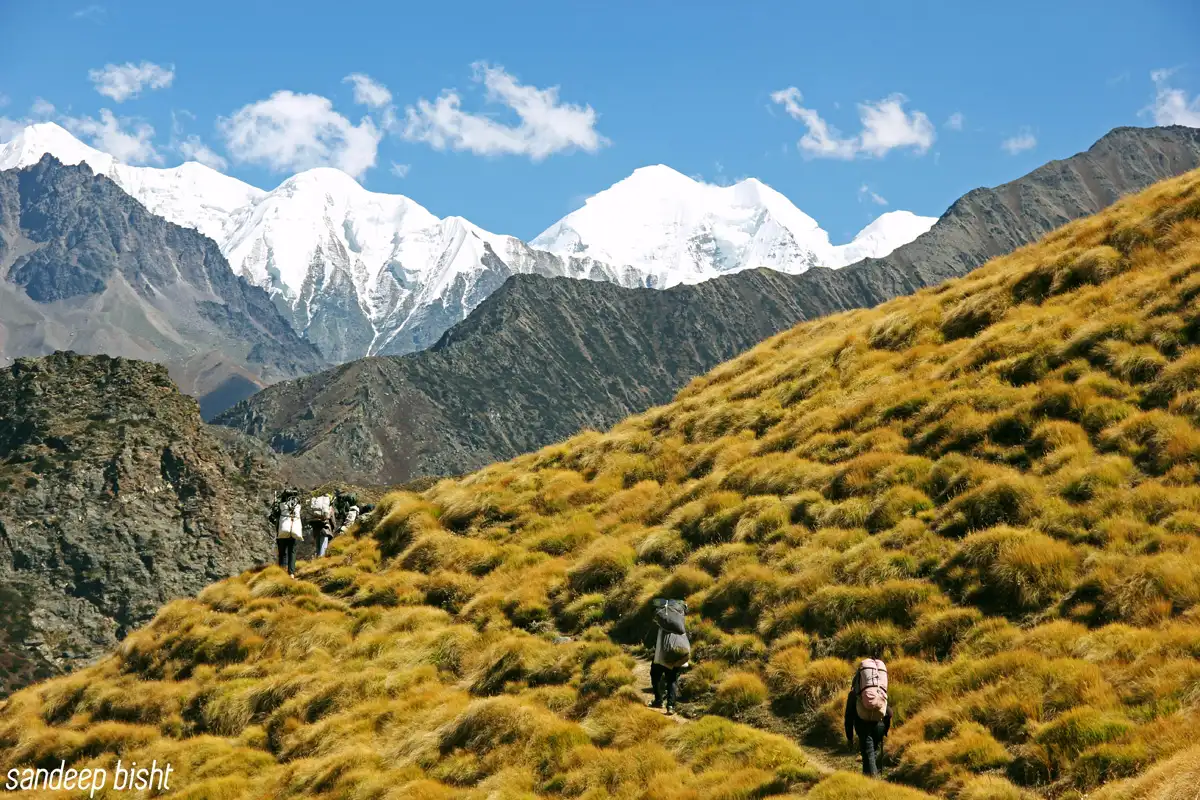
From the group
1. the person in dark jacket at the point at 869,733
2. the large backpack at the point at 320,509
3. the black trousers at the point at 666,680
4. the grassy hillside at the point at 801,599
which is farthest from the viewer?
the large backpack at the point at 320,509

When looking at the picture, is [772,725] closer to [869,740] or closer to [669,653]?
[669,653]

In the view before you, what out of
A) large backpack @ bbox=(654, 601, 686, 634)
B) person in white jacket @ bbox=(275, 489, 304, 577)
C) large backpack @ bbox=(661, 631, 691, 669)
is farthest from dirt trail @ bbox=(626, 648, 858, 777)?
person in white jacket @ bbox=(275, 489, 304, 577)

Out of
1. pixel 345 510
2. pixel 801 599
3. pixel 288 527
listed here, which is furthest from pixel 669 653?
pixel 345 510

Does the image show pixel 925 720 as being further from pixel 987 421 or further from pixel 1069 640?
pixel 987 421

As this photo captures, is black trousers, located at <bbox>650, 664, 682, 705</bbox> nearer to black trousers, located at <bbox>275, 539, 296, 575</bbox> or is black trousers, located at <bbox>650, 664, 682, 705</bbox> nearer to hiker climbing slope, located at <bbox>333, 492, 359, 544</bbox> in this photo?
black trousers, located at <bbox>275, 539, 296, 575</bbox>

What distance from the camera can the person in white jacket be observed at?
A: 104 feet

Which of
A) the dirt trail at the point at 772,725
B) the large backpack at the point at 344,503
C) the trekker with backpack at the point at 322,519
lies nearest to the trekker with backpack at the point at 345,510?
the large backpack at the point at 344,503

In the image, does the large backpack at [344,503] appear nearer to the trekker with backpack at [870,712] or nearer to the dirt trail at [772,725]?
the dirt trail at [772,725]

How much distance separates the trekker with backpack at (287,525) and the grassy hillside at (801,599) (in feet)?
3.57

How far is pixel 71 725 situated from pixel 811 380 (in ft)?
72.9

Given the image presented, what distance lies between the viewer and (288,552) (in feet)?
108

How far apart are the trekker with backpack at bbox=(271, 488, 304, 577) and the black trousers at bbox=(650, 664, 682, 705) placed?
16.6 m

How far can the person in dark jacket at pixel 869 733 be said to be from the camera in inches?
572

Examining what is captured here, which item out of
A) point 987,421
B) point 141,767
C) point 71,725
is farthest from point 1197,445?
point 71,725
